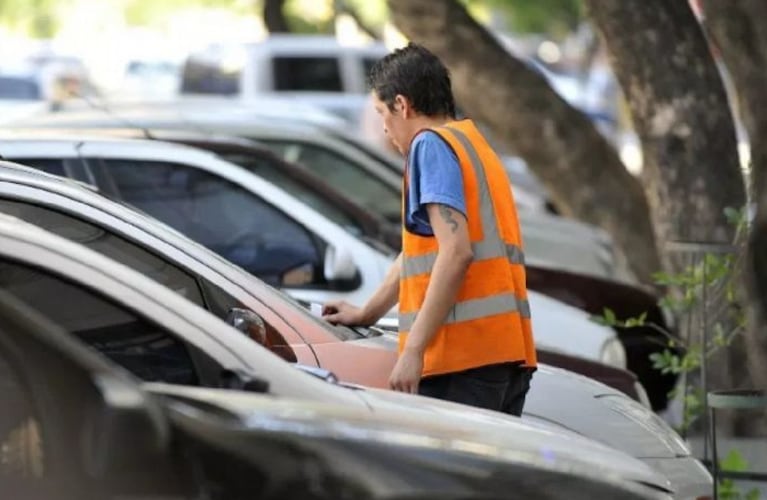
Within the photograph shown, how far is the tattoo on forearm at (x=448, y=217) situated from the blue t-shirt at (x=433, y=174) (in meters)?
0.02

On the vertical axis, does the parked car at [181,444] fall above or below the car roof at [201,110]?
above

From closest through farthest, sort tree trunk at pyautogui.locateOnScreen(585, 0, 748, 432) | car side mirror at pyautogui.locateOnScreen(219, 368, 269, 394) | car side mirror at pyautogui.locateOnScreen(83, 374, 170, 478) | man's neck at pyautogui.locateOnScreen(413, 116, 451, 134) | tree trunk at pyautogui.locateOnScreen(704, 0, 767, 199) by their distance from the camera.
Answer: car side mirror at pyautogui.locateOnScreen(83, 374, 170, 478)
car side mirror at pyautogui.locateOnScreen(219, 368, 269, 394)
man's neck at pyautogui.locateOnScreen(413, 116, 451, 134)
tree trunk at pyautogui.locateOnScreen(704, 0, 767, 199)
tree trunk at pyautogui.locateOnScreen(585, 0, 748, 432)

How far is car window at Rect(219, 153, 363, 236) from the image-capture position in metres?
9.17

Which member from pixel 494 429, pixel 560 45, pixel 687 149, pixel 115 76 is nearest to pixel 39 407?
pixel 494 429

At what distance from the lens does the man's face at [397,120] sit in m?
5.46

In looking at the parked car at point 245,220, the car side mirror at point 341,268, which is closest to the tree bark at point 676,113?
the parked car at point 245,220

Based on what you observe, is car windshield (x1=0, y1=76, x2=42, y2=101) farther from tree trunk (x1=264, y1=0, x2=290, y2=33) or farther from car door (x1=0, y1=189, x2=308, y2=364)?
car door (x1=0, y1=189, x2=308, y2=364)

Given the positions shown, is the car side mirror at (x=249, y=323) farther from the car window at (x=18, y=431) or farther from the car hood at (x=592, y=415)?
the car window at (x=18, y=431)

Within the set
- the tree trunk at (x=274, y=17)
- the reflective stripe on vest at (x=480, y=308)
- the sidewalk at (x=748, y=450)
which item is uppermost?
the reflective stripe on vest at (x=480, y=308)

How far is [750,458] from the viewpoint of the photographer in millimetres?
7973

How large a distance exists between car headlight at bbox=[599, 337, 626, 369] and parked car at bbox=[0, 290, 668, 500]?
4.24 m

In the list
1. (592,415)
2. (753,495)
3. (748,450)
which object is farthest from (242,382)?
(748,450)

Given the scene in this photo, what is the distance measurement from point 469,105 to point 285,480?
25.2 feet

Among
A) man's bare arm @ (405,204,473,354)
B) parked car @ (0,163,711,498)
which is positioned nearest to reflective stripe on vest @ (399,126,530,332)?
man's bare arm @ (405,204,473,354)
